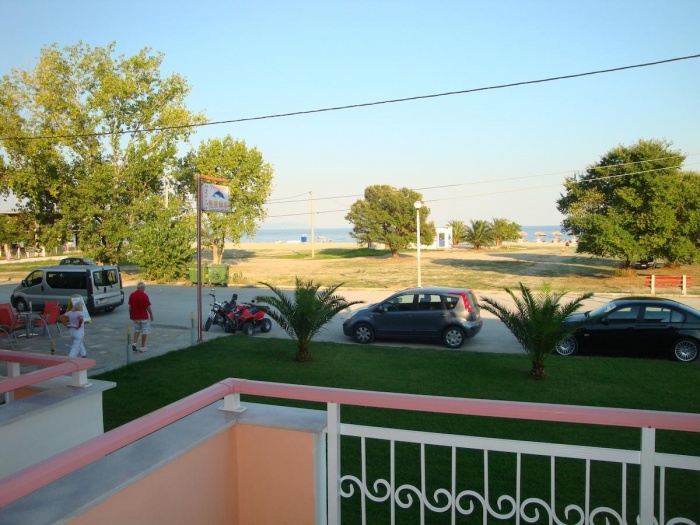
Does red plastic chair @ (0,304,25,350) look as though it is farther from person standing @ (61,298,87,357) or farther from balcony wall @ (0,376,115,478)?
balcony wall @ (0,376,115,478)

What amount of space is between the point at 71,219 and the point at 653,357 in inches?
1317

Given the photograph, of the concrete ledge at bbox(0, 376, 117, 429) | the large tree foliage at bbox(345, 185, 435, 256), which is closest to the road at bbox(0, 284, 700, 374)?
the concrete ledge at bbox(0, 376, 117, 429)

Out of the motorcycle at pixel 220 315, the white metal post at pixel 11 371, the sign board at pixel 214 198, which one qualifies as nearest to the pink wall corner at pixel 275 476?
the white metal post at pixel 11 371

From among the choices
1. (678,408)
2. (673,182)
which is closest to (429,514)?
(678,408)

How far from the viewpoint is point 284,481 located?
3.23m

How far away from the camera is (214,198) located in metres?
16.2

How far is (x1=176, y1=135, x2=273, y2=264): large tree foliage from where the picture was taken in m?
39.8

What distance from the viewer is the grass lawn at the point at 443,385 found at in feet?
21.1

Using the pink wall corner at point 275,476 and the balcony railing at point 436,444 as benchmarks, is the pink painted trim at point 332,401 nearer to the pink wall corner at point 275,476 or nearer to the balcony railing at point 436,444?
the balcony railing at point 436,444

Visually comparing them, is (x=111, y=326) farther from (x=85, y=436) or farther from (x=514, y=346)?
(x=85, y=436)

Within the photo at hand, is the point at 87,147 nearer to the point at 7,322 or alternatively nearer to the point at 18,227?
the point at 18,227

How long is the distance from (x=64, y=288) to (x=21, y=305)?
2.12m

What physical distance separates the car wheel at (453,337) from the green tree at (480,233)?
54.8 metres

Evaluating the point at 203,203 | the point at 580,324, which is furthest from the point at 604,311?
the point at 203,203
